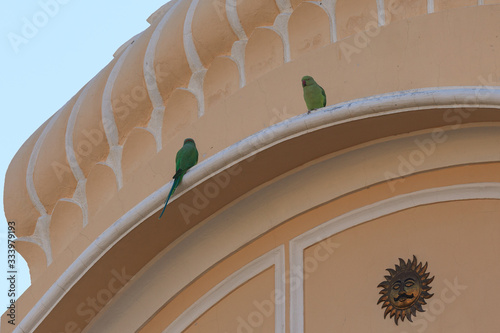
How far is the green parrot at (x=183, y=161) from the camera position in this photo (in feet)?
18.7

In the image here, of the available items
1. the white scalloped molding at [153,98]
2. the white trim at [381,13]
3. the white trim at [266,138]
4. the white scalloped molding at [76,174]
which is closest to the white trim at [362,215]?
the white trim at [266,138]

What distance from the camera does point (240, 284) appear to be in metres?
5.84

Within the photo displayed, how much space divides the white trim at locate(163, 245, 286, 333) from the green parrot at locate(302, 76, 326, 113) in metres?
0.75

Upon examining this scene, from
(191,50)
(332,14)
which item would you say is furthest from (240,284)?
(332,14)

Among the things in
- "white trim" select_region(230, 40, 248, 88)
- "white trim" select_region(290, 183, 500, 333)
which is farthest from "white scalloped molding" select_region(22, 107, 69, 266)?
"white trim" select_region(290, 183, 500, 333)

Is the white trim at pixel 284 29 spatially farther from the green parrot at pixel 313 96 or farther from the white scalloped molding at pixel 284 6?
the green parrot at pixel 313 96

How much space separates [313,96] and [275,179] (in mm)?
559

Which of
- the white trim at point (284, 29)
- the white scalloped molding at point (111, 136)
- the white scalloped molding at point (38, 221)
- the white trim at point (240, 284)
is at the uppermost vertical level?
the white trim at point (284, 29)

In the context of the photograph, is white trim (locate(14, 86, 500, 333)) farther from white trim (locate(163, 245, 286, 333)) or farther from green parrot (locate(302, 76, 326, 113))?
white trim (locate(163, 245, 286, 333))

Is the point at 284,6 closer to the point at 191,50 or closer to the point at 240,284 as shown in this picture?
the point at 191,50

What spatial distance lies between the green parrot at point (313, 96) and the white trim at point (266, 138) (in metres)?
0.07

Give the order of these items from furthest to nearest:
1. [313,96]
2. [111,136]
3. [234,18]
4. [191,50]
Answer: [111,136] < [191,50] < [234,18] < [313,96]

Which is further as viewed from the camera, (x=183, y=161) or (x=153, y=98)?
(x=153, y=98)

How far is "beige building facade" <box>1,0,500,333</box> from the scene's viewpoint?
528cm
